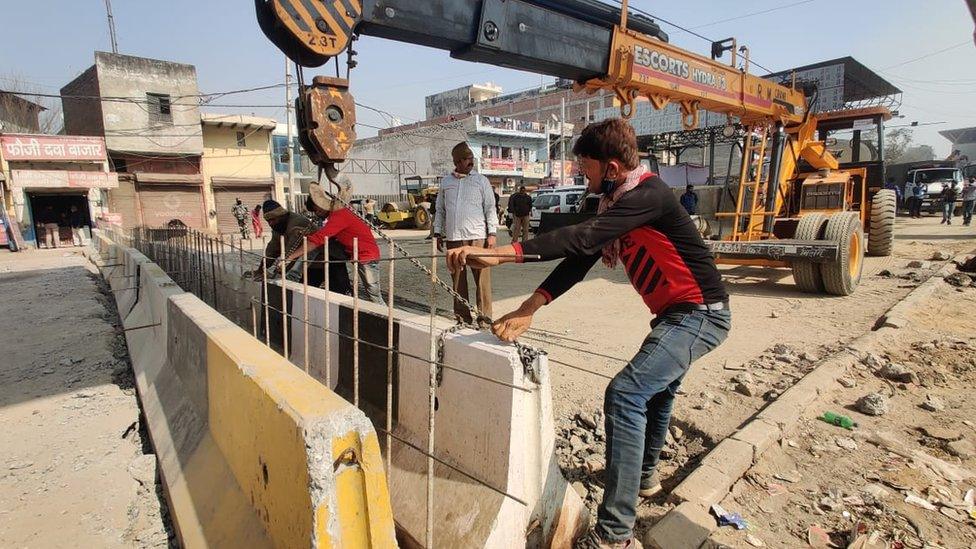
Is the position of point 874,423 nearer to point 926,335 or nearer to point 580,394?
point 580,394

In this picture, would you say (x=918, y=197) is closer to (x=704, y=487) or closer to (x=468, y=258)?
(x=704, y=487)

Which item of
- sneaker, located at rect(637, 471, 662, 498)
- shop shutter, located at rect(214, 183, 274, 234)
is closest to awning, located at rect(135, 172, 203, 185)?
shop shutter, located at rect(214, 183, 274, 234)

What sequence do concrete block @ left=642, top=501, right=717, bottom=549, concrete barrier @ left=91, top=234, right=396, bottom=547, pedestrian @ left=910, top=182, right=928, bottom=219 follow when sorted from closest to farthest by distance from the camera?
concrete barrier @ left=91, top=234, right=396, bottom=547, concrete block @ left=642, top=501, right=717, bottom=549, pedestrian @ left=910, top=182, right=928, bottom=219

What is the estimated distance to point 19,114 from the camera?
29781 mm

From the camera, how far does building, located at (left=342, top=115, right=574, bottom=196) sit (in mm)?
38531

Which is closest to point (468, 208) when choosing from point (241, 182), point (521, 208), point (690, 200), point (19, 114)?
point (690, 200)

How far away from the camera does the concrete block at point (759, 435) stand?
2865mm

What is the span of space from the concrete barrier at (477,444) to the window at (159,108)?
27.6m

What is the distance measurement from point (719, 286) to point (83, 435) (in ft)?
11.7

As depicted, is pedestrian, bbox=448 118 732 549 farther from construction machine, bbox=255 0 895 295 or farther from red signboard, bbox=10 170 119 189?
red signboard, bbox=10 170 119 189

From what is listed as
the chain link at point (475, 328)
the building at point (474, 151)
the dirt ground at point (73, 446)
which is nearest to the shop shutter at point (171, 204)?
the building at point (474, 151)

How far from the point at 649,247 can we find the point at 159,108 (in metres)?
28.8

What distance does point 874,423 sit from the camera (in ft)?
10.8

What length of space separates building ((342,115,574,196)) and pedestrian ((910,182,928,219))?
22712 millimetres
